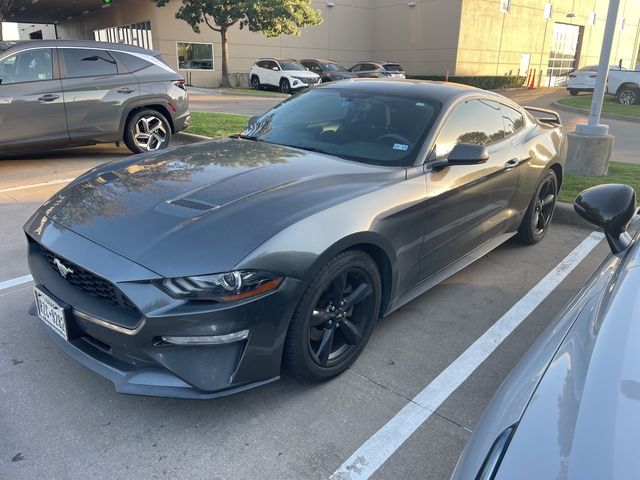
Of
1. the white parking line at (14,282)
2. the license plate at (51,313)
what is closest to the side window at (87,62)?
the white parking line at (14,282)

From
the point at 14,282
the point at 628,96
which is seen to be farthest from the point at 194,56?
the point at 14,282

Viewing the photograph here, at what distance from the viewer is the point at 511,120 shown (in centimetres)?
457

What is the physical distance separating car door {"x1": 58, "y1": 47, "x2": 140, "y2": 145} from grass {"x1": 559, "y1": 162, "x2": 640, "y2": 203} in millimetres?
6314

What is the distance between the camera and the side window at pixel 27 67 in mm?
6961

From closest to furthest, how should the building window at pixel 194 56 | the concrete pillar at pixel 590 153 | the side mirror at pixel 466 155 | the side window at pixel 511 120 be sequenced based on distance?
1. the side mirror at pixel 466 155
2. the side window at pixel 511 120
3. the concrete pillar at pixel 590 153
4. the building window at pixel 194 56

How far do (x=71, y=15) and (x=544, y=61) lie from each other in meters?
32.8

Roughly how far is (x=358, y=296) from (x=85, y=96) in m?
6.35

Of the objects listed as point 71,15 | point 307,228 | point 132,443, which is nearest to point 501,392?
point 307,228

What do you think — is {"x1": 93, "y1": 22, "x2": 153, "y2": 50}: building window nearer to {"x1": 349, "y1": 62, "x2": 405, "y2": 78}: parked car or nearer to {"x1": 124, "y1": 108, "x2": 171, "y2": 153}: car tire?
{"x1": 349, "y1": 62, "x2": 405, "y2": 78}: parked car

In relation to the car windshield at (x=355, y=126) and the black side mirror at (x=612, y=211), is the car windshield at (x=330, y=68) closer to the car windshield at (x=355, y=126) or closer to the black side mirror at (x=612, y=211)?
the car windshield at (x=355, y=126)

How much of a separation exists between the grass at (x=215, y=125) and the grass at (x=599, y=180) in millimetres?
5558

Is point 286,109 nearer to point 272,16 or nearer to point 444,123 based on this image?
point 444,123

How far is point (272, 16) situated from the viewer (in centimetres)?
2438

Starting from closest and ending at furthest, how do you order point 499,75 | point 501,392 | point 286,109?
point 501,392 < point 286,109 < point 499,75
